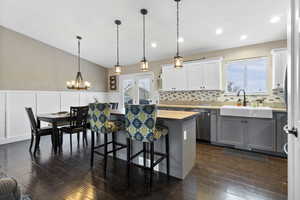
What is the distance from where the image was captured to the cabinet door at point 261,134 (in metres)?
3.11

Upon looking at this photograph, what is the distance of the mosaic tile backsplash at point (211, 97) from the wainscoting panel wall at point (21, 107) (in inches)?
135

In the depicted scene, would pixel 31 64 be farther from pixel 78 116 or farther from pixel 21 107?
pixel 78 116

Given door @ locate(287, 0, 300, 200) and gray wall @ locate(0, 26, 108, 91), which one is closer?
door @ locate(287, 0, 300, 200)

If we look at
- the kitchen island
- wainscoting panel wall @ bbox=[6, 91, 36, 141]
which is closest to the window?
the kitchen island

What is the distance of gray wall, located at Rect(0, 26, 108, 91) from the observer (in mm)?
4098

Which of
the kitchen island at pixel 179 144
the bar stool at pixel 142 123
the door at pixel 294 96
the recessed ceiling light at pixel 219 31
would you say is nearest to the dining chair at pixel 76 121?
the bar stool at pixel 142 123

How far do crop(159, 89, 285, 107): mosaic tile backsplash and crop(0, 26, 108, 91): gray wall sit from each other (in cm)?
341

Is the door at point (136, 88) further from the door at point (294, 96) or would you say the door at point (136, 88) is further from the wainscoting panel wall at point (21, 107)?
the door at point (294, 96)

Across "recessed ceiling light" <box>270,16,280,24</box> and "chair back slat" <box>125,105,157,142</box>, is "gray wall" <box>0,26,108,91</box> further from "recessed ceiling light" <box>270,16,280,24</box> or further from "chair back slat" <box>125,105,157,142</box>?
"recessed ceiling light" <box>270,16,280,24</box>

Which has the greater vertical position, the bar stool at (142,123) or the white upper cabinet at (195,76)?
the white upper cabinet at (195,76)

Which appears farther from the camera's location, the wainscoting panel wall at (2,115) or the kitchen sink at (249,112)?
the wainscoting panel wall at (2,115)

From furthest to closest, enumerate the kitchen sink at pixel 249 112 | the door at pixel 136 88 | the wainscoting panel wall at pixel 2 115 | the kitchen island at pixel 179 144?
the door at pixel 136 88 → the wainscoting panel wall at pixel 2 115 → the kitchen sink at pixel 249 112 → the kitchen island at pixel 179 144

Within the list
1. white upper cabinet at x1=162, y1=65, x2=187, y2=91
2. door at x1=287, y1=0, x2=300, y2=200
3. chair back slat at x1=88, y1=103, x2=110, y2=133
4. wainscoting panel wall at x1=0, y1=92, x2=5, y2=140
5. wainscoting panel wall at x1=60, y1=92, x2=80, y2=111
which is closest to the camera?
door at x1=287, y1=0, x2=300, y2=200

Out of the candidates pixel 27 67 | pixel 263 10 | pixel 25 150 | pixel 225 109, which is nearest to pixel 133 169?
pixel 225 109
